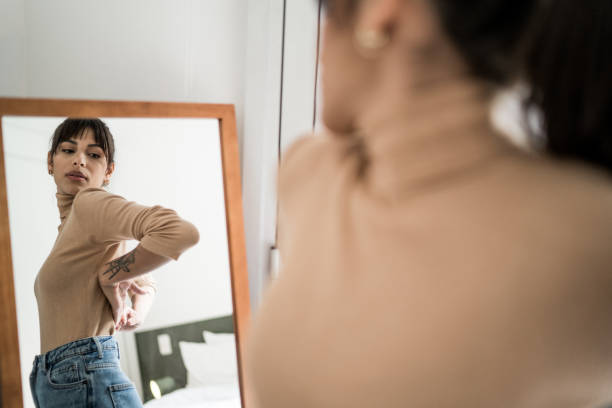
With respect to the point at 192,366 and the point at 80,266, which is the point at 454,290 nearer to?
the point at 80,266

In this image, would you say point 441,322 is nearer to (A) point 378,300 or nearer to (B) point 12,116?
(A) point 378,300

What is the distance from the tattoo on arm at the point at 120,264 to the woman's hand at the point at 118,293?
0.02 m

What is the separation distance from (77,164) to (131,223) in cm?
17

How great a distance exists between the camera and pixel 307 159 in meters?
0.44

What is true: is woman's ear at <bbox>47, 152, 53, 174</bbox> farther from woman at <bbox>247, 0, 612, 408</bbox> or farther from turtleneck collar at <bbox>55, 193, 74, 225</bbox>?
woman at <bbox>247, 0, 612, 408</bbox>

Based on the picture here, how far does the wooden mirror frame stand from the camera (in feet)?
3.59

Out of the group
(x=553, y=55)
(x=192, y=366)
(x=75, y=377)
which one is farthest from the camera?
(x=192, y=366)

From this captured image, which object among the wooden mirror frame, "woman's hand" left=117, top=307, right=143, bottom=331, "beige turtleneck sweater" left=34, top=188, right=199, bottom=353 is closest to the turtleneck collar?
"beige turtleneck sweater" left=34, top=188, right=199, bottom=353

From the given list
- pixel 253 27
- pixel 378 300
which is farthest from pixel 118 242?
pixel 378 300

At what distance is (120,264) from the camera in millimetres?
1155

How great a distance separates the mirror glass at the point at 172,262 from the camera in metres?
1.12

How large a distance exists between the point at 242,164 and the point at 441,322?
1.24 m

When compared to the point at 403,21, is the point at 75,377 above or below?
below

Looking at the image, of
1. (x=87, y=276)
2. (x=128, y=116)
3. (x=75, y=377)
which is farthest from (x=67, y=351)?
(x=128, y=116)
